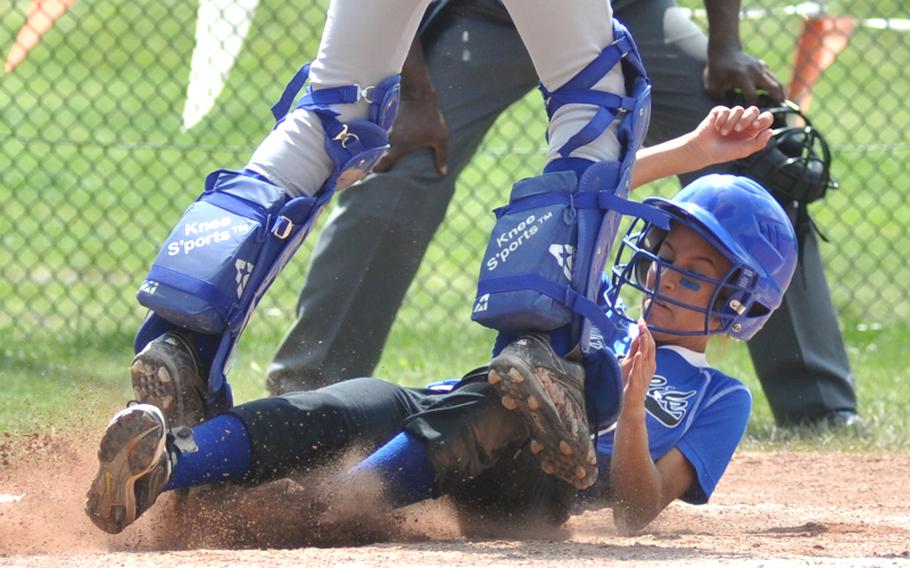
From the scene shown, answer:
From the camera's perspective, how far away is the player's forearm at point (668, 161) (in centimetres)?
415

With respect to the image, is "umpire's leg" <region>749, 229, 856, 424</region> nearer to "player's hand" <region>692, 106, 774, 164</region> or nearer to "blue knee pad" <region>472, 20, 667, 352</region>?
"player's hand" <region>692, 106, 774, 164</region>

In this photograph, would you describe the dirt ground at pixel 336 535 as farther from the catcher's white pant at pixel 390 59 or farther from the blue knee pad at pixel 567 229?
the catcher's white pant at pixel 390 59

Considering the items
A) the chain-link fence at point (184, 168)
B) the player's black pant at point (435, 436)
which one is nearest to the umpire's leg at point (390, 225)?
the player's black pant at point (435, 436)

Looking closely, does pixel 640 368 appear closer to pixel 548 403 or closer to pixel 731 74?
pixel 548 403

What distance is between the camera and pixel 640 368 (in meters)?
3.56

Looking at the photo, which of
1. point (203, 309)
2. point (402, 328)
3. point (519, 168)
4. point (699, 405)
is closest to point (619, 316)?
point (699, 405)

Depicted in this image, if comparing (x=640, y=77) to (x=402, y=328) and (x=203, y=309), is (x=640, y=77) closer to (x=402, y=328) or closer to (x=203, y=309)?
(x=203, y=309)

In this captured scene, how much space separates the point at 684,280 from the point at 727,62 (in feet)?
5.26

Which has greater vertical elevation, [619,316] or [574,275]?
[574,275]

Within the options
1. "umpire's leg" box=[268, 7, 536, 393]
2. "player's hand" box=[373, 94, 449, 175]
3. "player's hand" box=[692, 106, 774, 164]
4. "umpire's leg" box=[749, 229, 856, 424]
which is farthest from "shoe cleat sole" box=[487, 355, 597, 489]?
"umpire's leg" box=[749, 229, 856, 424]

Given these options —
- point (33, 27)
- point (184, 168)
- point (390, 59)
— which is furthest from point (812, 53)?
point (390, 59)

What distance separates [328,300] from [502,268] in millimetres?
2216

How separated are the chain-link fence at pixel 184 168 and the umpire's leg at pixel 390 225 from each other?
7.18 ft

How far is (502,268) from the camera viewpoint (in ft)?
10.8
